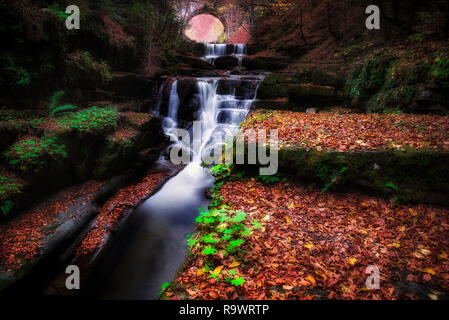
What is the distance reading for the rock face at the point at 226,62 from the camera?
1670 cm

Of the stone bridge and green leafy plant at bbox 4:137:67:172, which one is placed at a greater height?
the stone bridge

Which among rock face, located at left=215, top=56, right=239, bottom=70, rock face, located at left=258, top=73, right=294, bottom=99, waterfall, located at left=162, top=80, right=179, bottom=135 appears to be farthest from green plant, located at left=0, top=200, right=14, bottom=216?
rock face, located at left=215, top=56, right=239, bottom=70

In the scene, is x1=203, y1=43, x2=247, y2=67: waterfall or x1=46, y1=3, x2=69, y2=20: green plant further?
x1=203, y1=43, x2=247, y2=67: waterfall

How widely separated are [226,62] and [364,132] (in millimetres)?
14260

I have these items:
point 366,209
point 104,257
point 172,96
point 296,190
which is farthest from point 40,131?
point 366,209

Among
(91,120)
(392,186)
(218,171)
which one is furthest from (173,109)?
(392,186)

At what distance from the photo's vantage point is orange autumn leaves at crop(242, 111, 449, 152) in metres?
4.27

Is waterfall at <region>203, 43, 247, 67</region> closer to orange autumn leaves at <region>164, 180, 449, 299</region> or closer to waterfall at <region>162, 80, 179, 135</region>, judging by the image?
waterfall at <region>162, 80, 179, 135</region>

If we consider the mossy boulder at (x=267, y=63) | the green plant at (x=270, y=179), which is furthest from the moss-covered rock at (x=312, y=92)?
the mossy boulder at (x=267, y=63)

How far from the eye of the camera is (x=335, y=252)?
117 inches

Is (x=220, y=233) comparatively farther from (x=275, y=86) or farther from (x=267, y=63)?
(x=267, y=63)

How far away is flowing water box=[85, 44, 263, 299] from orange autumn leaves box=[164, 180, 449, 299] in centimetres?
140

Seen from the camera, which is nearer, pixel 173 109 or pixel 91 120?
pixel 91 120
